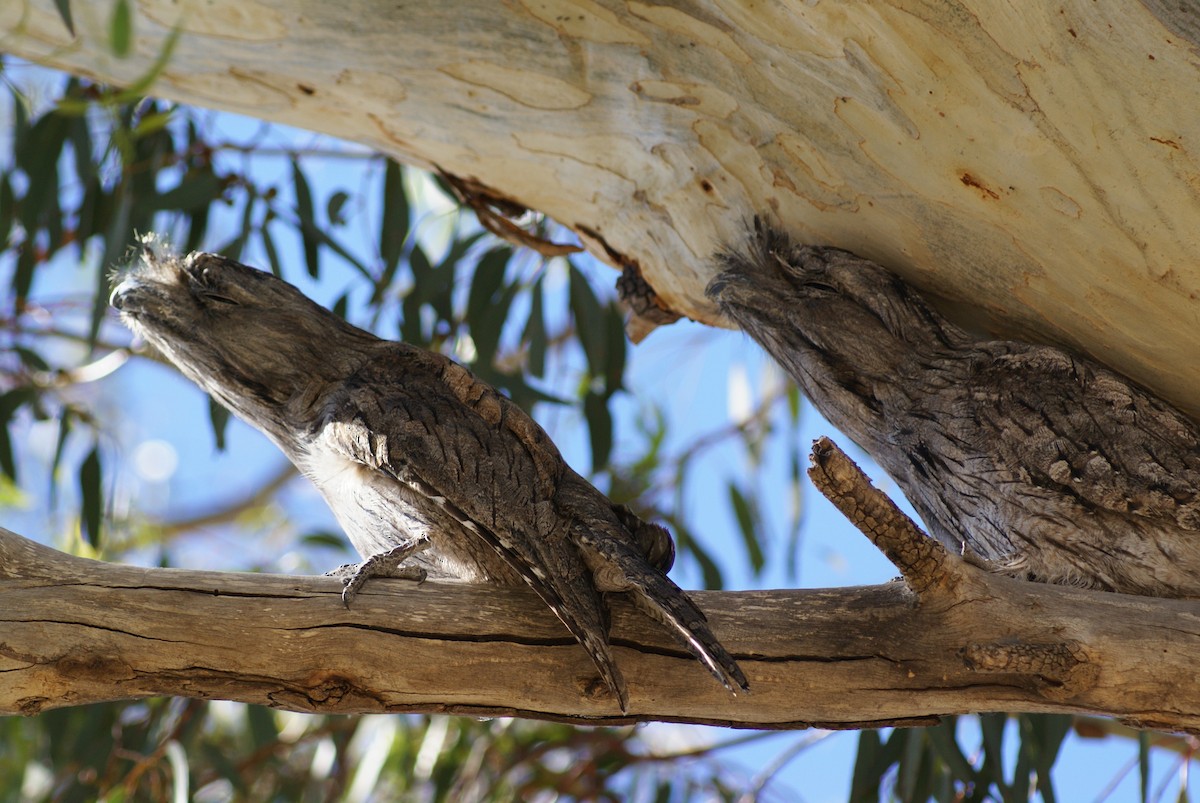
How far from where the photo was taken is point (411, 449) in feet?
6.52

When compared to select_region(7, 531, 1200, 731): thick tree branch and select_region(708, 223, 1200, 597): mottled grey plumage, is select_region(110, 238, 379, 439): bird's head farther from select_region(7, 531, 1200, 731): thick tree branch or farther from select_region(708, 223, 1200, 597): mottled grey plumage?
select_region(708, 223, 1200, 597): mottled grey plumage

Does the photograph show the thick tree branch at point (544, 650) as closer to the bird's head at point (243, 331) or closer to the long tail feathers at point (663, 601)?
the long tail feathers at point (663, 601)

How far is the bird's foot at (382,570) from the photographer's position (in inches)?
71.4

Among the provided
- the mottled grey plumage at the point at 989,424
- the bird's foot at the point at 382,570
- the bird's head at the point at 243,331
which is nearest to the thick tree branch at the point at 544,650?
the bird's foot at the point at 382,570

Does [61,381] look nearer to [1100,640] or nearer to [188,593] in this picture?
[188,593]

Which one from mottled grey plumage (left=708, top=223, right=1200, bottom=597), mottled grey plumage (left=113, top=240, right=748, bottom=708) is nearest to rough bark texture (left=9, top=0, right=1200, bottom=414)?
mottled grey plumage (left=708, top=223, right=1200, bottom=597)

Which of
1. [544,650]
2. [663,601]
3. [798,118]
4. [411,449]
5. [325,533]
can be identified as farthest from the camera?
[325,533]

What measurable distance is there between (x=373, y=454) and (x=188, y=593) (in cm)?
38

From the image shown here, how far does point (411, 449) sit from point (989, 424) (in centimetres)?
99

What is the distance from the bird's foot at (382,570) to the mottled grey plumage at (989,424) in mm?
801

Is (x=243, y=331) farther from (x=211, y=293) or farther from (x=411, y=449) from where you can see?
(x=411, y=449)

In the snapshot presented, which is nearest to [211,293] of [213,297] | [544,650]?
[213,297]

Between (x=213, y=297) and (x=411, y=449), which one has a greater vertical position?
(x=213, y=297)

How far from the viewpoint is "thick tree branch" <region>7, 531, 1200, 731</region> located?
5.69 ft
